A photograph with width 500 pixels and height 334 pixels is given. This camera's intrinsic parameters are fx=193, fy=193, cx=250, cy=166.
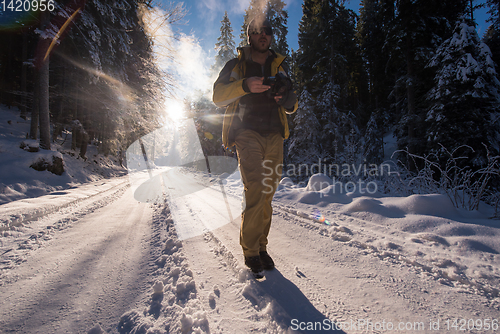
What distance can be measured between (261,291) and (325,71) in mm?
16475

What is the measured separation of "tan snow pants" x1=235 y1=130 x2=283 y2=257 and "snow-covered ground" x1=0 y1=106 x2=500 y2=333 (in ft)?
0.89

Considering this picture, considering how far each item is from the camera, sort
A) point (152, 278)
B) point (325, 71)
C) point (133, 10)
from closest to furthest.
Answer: point (152, 278) < point (133, 10) < point (325, 71)

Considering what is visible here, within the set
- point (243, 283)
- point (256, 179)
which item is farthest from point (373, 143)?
point (243, 283)

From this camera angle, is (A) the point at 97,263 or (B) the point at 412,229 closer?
(A) the point at 97,263

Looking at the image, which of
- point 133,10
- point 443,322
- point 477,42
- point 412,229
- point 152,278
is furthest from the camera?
point 133,10

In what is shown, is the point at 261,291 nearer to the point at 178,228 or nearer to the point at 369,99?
the point at 178,228

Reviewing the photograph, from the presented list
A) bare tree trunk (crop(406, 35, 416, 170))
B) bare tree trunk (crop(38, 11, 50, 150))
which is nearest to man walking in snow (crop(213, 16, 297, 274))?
bare tree trunk (crop(38, 11, 50, 150))

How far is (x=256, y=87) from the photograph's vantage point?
152 cm

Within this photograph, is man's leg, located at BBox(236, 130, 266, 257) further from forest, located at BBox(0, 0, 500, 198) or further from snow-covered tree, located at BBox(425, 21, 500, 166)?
snow-covered tree, located at BBox(425, 21, 500, 166)

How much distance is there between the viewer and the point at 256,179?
1622 millimetres

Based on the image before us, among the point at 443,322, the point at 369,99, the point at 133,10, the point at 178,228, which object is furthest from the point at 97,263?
the point at 369,99

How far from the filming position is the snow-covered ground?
104 centimetres

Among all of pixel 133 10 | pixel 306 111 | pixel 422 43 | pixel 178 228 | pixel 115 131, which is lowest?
pixel 178 228

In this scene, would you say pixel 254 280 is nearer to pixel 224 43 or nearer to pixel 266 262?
pixel 266 262
